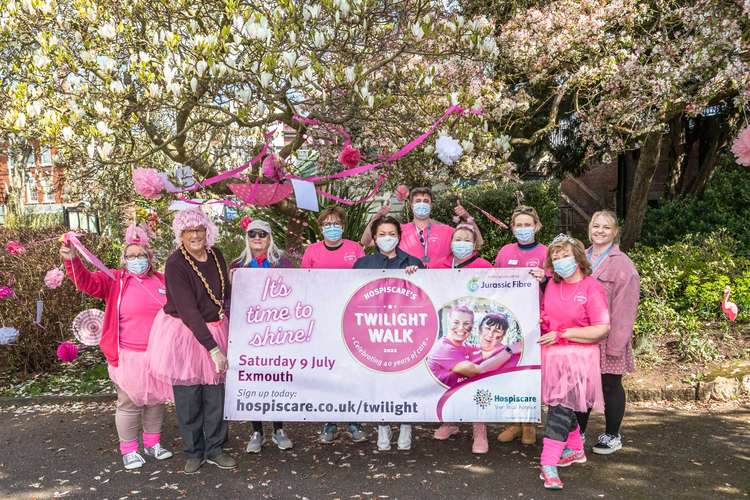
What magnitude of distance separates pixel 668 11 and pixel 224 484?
347 inches

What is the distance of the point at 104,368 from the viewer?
7.18 meters

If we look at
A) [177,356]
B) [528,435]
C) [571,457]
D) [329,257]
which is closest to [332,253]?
[329,257]

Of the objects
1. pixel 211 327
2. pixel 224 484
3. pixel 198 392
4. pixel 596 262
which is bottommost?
pixel 224 484

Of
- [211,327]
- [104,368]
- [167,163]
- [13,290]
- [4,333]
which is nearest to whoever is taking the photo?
[211,327]

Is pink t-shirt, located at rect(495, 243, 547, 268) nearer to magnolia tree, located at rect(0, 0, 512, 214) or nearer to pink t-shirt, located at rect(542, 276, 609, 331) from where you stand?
pink t-shirt, located at rect(542, 276, 609, 331)

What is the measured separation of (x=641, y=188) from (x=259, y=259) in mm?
8586

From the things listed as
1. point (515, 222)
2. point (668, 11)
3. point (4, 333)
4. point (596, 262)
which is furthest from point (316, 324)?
point (668, 11)

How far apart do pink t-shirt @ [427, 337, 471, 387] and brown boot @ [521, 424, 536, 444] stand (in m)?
0.78

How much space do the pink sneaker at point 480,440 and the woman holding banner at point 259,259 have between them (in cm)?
142

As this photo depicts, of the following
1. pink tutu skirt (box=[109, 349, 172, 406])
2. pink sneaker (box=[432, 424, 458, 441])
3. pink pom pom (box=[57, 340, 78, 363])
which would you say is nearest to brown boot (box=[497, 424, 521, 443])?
pink sneaker (box=[432, 424, 458, 441])

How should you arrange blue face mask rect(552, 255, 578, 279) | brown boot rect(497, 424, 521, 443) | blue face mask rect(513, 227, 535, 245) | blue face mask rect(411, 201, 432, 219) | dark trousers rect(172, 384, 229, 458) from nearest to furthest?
blue face mask rect(552, 255, 578, 279), dark trousers rect(172, 384, 229, 458), blue face mask rect(513, 227, 535, 245), brown boot rect(497, 424, 521, 443), blue face mask rect(411, 201, 432, 219)

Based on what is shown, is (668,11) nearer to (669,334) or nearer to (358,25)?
(669,334)

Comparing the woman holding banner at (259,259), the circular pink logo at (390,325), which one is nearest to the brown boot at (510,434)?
the circular pink logo at (390,325)

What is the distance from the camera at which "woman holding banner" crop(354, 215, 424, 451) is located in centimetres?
456
